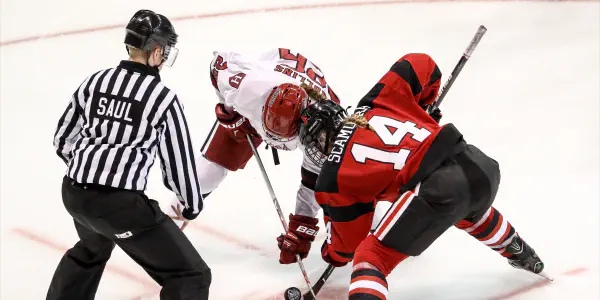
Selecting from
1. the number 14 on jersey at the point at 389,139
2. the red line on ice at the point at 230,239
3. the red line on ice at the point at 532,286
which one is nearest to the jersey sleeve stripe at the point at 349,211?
the number 14 on jersey at the point at 389,139

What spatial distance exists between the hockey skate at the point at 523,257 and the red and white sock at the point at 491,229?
4 cm

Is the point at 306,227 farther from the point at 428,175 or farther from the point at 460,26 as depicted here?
the point at 460,26

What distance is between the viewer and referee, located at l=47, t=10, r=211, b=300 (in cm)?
229

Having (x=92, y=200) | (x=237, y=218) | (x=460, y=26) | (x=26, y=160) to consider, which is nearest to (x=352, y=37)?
(x=460, y=26)

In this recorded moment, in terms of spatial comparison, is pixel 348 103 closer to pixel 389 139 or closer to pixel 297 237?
pixel 297 237

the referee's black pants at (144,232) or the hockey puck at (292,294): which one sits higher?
the referee's black pants at (144,232)

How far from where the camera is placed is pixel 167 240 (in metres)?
2.36

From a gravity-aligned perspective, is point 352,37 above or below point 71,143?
below

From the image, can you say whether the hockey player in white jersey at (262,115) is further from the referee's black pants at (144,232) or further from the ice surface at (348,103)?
the referee's black pants at (144,232)

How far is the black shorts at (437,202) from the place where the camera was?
231cm

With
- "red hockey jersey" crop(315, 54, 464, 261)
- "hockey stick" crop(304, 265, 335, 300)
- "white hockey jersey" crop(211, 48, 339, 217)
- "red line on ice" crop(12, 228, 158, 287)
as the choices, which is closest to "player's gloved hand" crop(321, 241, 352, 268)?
"red hockey jersey" crop(315, 54, 464, 261)

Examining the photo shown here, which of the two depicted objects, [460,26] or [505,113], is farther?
[460,26]

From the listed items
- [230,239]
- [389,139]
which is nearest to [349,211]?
[389,139]

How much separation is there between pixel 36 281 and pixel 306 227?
1225 millimetres
